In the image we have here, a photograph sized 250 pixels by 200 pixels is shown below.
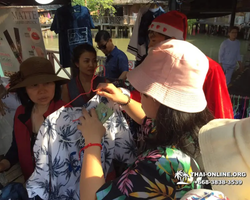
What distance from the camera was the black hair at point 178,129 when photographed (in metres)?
0.90

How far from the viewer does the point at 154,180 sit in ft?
2.58

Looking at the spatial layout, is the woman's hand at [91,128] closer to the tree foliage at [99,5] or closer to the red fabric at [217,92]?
the red fabric at [217,92]

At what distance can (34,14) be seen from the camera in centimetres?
273

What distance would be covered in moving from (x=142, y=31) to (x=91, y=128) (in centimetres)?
223

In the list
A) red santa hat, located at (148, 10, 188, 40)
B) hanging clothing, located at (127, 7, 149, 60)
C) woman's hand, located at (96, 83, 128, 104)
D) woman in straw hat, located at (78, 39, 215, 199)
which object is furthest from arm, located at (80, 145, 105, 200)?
hanging clothing, located at (127, 7, 149, 60)

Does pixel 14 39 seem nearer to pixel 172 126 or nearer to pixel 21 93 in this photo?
pixel 21 93

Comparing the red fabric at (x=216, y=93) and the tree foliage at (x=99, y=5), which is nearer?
the red fabric at (x=216, y=93)

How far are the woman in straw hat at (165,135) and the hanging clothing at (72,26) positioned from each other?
2933 mm

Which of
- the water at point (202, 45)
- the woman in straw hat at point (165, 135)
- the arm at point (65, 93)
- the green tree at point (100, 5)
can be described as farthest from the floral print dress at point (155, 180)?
the green tree at point (100, 5)

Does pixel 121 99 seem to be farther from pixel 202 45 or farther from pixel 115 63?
pixel 202 45

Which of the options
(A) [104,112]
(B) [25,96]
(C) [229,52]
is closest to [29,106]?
(B) [25,96]

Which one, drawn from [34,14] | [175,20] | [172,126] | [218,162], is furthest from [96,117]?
[34,14]

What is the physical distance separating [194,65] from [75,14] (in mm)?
3187

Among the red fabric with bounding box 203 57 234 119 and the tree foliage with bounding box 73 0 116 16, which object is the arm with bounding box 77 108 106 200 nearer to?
the red fabric with bounding box 203 57 234 119
